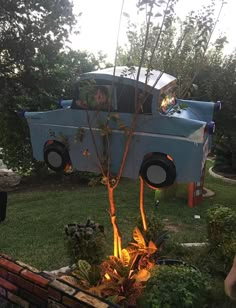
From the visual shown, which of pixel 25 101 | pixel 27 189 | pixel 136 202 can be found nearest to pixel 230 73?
pixel 136 202

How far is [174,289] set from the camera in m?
3.19

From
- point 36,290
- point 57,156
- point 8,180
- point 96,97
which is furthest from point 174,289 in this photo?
point 8,180

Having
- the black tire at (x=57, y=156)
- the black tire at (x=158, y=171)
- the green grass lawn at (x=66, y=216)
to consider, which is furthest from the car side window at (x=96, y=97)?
the green grass lawn at (x=66, y=216)

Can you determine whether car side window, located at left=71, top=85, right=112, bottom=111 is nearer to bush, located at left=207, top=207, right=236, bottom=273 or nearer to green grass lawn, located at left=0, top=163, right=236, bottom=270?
green grass lawn, located at left=0, top=163, right=236, bottom=270

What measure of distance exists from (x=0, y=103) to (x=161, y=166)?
5288 millimetres

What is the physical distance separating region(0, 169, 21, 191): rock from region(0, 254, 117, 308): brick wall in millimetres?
6506

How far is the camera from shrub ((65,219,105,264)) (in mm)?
4152

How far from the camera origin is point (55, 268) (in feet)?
15.3

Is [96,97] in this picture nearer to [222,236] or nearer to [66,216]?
[222,236]

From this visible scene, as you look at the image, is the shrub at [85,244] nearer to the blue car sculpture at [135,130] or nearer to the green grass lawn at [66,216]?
the green grass lawn at [66,216]

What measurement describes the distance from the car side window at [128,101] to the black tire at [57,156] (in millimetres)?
703

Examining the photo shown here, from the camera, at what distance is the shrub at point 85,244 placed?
4.15 m

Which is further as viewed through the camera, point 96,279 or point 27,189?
point 27,189

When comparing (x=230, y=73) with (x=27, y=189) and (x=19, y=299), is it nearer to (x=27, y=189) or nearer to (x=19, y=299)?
(x=27, y=189)
